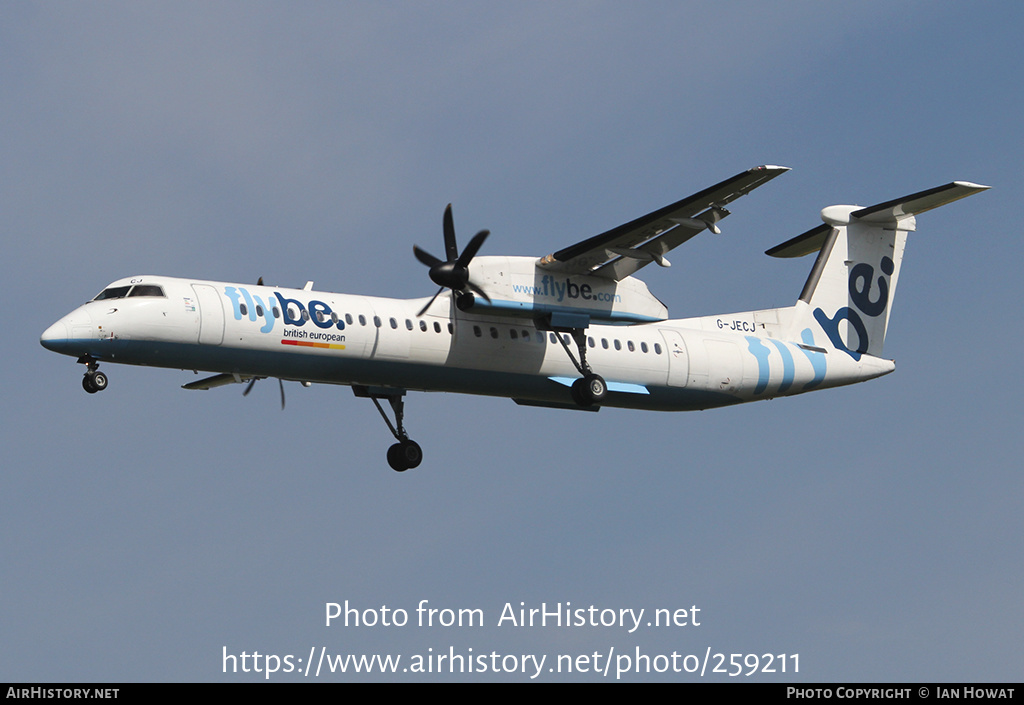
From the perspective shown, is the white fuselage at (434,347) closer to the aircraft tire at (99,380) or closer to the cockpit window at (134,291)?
the cockpit window at (134,291)

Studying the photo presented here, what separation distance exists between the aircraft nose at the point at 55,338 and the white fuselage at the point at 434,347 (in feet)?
0.05

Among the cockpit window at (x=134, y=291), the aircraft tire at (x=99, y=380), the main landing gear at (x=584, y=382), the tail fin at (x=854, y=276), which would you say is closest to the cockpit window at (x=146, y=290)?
the cockpit window at (x=134, y=291)

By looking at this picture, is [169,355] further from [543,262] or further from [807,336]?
[807,336]

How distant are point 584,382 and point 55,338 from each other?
8795mm

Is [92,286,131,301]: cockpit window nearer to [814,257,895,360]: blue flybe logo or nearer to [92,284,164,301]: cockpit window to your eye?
[92,284,164,301]: cockpit window

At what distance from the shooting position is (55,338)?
1891 centimetres

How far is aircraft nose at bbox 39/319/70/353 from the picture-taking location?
18.9m

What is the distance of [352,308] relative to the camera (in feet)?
69.6

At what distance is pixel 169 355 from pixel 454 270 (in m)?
4.81

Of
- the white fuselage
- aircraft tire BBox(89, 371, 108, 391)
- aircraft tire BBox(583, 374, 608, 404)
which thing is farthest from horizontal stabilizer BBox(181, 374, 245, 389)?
aircraft tire BBox(583, 374, 608, 404)

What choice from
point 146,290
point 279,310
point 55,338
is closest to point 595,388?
point 279,310

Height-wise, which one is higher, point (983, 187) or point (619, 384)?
point (983, 187)

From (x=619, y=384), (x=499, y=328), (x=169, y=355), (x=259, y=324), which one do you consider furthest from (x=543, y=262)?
(x=169, y=355)

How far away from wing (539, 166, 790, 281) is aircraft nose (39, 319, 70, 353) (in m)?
7.94
